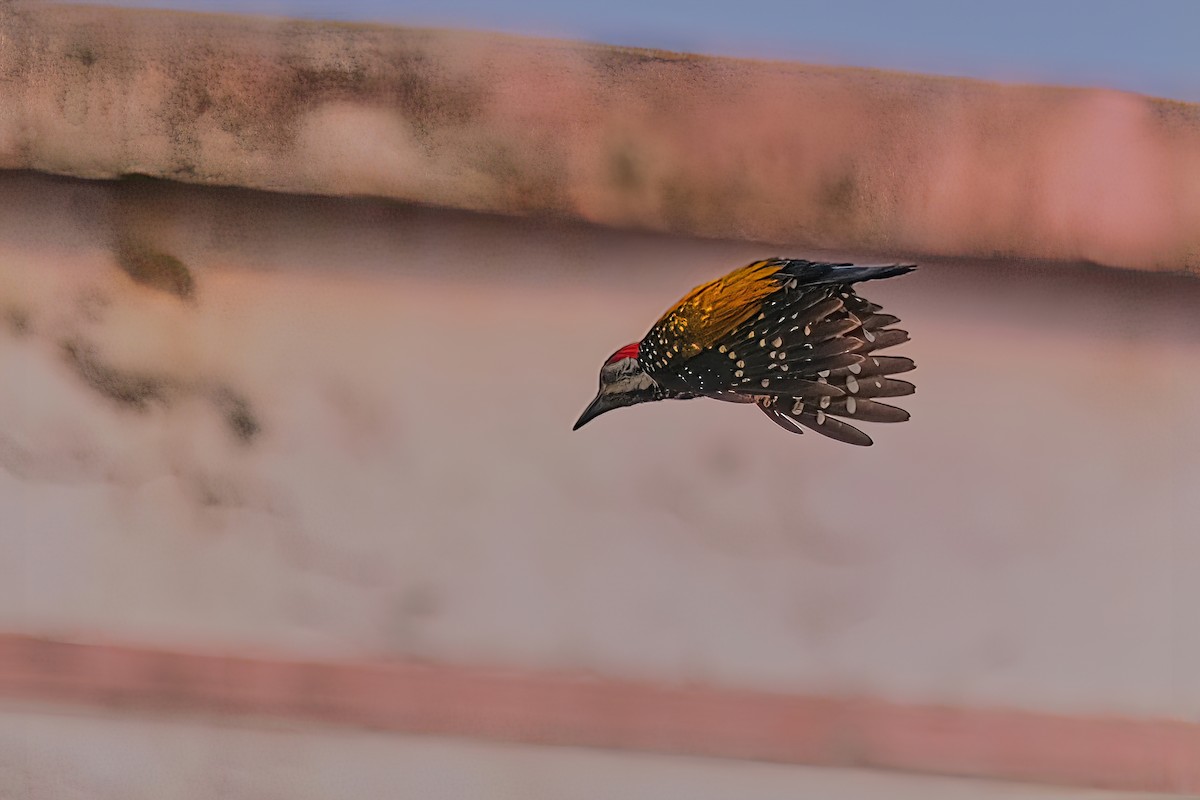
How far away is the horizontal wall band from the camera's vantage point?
129 centimetres

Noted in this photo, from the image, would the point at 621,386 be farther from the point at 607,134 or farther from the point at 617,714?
the point at 617,714

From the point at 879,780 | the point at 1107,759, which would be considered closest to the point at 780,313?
the point at 879,780

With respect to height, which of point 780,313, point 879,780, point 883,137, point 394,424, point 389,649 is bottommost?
point 879,780

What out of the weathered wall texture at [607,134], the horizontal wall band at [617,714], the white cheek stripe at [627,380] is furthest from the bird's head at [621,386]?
the horizontal wall band at [617,714]

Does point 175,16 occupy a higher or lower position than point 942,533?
higher

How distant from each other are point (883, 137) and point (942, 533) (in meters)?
0.55

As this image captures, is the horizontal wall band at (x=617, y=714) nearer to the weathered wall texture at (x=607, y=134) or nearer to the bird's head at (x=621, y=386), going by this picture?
the bird's head at (x=621, y=386)

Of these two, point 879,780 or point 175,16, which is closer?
point 175,16

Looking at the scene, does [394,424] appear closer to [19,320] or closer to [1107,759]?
[19,320]

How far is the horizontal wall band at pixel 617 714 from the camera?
129cm

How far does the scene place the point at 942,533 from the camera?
130 cm

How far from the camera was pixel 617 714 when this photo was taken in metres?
1.31

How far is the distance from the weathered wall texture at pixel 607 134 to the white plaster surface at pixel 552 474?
64 mm

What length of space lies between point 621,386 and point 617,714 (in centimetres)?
47
